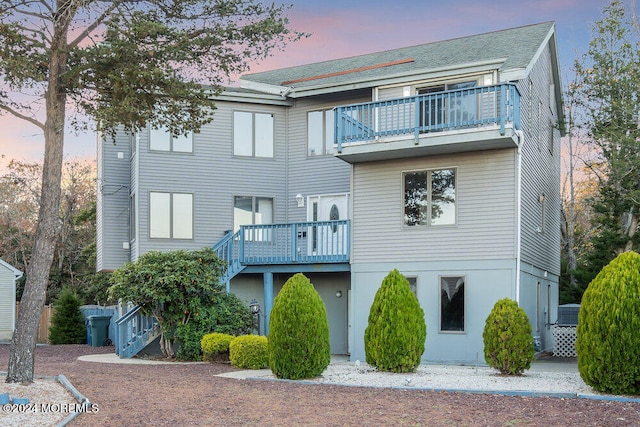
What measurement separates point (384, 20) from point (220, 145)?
237 inches

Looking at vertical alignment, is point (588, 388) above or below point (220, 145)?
below

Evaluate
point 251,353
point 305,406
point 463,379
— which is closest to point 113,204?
point 251,353

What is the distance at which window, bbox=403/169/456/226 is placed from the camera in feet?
59.7

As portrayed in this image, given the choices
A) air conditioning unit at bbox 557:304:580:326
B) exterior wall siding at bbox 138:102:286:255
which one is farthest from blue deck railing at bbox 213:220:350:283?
air conditioning unit at bbox 557:304:580:326

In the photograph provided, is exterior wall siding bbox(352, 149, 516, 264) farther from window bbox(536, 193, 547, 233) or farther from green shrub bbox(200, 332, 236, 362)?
green shrub bbox(200, 332, 236, 362)

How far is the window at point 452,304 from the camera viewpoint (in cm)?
1781

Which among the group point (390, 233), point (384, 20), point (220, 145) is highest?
point (384, 20)

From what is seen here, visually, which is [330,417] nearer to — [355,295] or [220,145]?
[355,295]

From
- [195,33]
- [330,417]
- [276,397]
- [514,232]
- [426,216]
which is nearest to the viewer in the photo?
[330,417]

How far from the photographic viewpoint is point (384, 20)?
21969 millimetres

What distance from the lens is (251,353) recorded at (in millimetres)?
16188

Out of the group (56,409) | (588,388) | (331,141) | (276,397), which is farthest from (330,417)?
(331,141)

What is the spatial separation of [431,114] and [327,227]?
4208 millimetres

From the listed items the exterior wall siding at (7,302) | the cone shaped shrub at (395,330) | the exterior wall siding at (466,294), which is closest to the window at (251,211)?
the exterior wall siding at (466,294)
